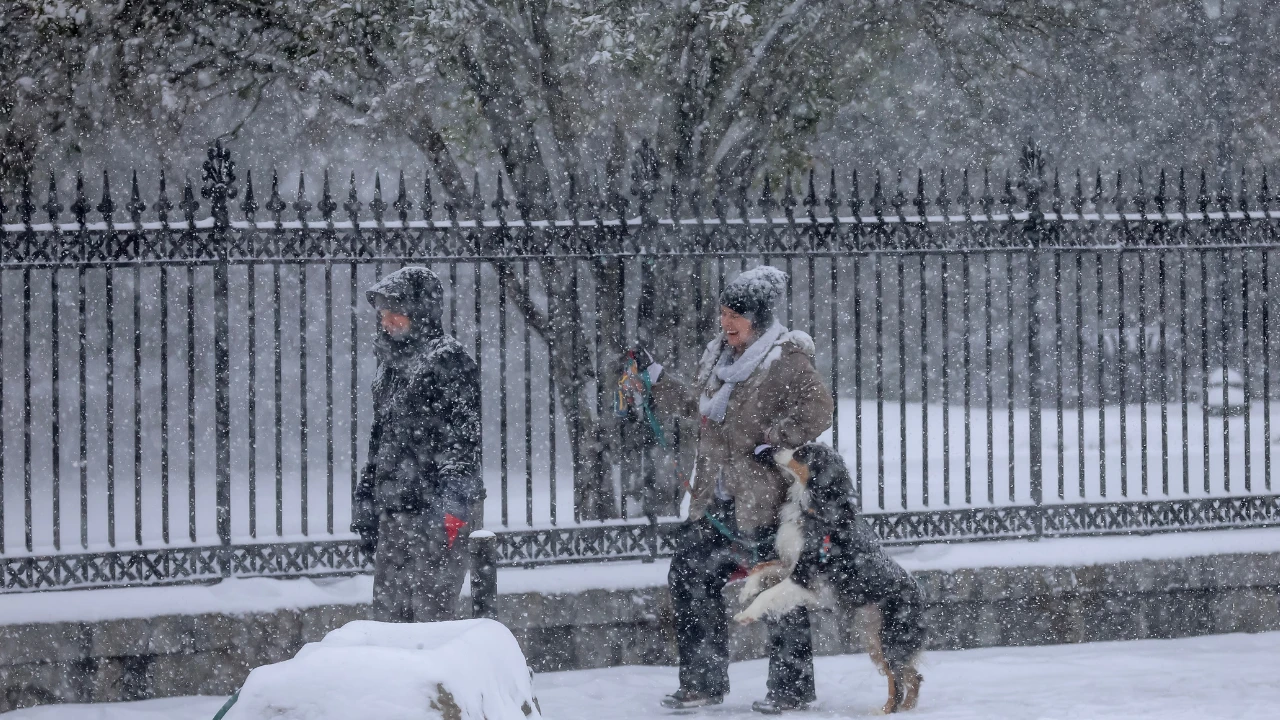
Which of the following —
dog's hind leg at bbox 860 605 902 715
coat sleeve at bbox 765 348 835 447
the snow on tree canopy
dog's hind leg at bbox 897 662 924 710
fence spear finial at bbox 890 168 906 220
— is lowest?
dog's hind leg at bbox 897 662 924 710

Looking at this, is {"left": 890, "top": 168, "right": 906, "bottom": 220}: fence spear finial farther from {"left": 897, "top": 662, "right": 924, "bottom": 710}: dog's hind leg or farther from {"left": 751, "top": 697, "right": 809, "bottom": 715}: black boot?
{"left": 751, "top": 697, "right": 809, "bottom": 715}: black boot

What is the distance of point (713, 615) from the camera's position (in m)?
5.53

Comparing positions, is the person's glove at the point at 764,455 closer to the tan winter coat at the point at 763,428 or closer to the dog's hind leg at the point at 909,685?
the tan winter coat at the point at 763,428

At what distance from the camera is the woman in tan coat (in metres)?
5.38

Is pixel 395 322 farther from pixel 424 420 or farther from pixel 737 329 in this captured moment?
pixel 737 329

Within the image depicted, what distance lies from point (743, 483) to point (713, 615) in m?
0.59

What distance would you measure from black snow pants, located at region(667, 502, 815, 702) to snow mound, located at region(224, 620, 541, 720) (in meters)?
2.62

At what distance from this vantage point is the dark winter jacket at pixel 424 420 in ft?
16.1

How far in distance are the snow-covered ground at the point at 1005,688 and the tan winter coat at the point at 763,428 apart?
0.91 meters

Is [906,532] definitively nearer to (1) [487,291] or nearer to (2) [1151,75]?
(1) [487,291]

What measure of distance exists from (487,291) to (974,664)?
11.5 m

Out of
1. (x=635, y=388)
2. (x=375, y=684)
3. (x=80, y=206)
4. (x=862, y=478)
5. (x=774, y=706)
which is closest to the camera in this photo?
(x=375, y=684)

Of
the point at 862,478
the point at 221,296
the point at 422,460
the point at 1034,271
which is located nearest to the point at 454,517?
the point at 422,460

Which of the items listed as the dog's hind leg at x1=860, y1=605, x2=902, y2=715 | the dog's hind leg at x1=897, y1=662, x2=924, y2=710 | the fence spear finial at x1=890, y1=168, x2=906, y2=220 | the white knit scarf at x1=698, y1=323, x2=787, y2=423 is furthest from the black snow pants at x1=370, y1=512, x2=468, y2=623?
the fence spear finial at x1=890, y1=168, x2=906, y2=220
